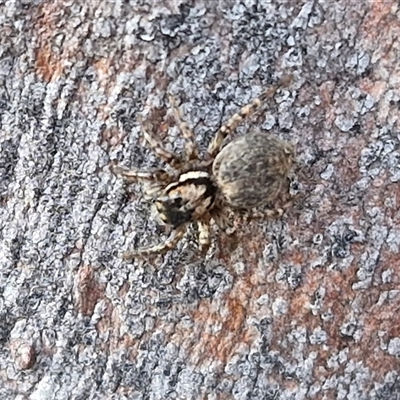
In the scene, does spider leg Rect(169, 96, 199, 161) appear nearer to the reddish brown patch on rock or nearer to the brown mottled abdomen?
the brown mottled abdomen

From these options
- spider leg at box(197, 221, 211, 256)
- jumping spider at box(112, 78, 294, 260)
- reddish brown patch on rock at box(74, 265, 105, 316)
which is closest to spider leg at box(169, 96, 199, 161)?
jumping spider at box(112, 78, 294, 260)

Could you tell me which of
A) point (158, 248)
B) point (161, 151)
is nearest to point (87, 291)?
point (158, 248)

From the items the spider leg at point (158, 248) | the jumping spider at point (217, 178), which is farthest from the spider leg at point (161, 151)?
the spider leg at point (158, 248)

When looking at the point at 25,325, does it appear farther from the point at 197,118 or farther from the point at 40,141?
the point at 197,118

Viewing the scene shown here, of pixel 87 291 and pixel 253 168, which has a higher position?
pixel 253 168

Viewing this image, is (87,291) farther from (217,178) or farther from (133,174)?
(217,178)

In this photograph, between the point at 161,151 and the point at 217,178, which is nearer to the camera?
the point at 161,151
